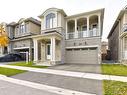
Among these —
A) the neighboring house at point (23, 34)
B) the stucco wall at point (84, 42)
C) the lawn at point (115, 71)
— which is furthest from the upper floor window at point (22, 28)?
the lawn at point (115, 71)

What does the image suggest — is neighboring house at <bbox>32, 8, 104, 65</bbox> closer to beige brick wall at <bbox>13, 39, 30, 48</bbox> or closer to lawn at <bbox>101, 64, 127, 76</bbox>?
lawn at <bbox>101, 64, 127, 76</bbox>

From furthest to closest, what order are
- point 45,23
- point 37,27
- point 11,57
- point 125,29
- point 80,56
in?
point 37,27 → point 11,57 → point 45,23 → point 80,56 → point 125,29

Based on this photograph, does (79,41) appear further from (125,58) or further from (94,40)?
(125,58)

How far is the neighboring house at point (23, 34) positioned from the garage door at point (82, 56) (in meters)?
8.60

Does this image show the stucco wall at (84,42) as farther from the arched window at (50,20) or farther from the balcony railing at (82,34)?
the arched window at (50,20)

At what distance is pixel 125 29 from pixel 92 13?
16.9 ft

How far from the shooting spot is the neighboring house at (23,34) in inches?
929

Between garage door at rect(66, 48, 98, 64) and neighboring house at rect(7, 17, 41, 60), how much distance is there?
8.60m

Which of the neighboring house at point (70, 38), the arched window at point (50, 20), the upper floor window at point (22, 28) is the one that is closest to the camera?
the neighboring house at point (70, 38)

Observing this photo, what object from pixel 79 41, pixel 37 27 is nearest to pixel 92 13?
pixel 79 41

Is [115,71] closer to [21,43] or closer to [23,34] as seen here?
[23,34]

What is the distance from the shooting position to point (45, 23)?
63.5ft

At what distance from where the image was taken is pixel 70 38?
1895cm

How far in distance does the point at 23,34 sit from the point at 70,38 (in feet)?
37.4
